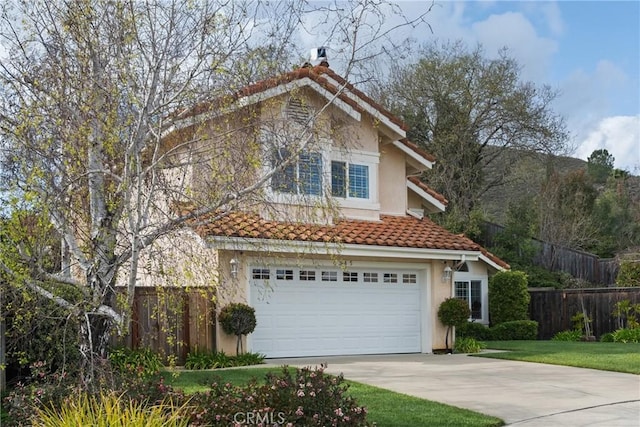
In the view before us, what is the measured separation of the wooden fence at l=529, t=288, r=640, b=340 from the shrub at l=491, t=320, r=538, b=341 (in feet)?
4.22

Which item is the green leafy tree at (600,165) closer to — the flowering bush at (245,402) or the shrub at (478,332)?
the shrub at (478,332)

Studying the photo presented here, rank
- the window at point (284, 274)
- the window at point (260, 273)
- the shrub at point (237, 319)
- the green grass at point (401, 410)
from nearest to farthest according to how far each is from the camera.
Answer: the green grass at point (401, 410) → the shrub at point (237, 319) → the window at point (260, 273) → the window at point (284, 274)

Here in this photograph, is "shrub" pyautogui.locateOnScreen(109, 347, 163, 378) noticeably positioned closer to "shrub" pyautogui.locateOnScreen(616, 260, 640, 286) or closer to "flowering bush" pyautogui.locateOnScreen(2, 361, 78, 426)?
"flowering bush" pyautogui.locateOnScreen(2, 361, 78, 426)

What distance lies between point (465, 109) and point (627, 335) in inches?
625

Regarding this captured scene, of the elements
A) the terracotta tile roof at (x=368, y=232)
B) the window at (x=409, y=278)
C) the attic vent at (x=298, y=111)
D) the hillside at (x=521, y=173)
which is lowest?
the window at (x=409, y=278)

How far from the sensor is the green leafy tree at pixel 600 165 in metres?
39.2

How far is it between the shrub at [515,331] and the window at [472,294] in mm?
2379

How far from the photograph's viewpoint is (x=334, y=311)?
57.0 feet

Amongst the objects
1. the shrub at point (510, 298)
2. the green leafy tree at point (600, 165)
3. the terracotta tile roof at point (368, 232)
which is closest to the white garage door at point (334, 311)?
the terracotta tile roof at point (368, 232)

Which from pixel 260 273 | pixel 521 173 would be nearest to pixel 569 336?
pixel 260 273

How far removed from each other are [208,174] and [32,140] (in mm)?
2159

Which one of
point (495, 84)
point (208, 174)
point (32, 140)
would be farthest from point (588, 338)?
point (32, 140)

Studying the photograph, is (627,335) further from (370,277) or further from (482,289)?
(370,277)

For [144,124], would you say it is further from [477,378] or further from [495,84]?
[495,84]
